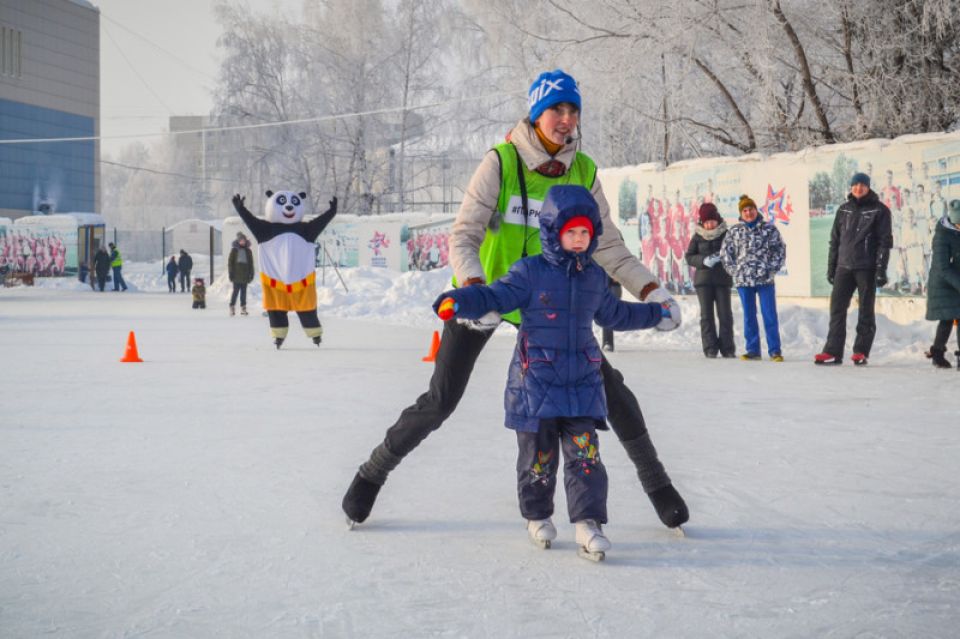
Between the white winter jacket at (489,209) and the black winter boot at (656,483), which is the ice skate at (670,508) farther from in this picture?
the white winter jacket at (489,209)

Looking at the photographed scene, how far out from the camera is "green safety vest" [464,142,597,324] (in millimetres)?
3656

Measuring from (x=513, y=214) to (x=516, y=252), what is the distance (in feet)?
0.45

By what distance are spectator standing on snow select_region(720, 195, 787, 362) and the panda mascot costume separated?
14.6ft

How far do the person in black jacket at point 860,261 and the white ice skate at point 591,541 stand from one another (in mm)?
6819

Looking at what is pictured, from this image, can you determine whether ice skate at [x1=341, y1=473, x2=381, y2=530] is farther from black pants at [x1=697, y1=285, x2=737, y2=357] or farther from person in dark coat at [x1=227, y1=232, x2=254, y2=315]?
person in dark coat at [x1=227, y1=232, x2=254, y2=315]

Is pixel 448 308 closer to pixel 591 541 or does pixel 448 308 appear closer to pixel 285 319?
pixel 591 541

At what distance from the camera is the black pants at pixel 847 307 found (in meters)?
9.52

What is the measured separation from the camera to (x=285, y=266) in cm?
1152

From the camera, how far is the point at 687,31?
48.8ft

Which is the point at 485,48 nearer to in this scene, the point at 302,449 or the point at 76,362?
the point at 76,362

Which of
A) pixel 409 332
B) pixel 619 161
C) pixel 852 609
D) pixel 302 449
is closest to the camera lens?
pixel 852 609

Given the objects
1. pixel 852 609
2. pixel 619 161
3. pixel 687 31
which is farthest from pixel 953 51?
pixel 852 609

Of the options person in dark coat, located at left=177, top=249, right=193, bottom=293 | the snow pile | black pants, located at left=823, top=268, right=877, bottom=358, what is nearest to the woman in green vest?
Result: black pants, located at left=823, top=268, right=877, bottom=358

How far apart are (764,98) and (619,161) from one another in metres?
9.16
